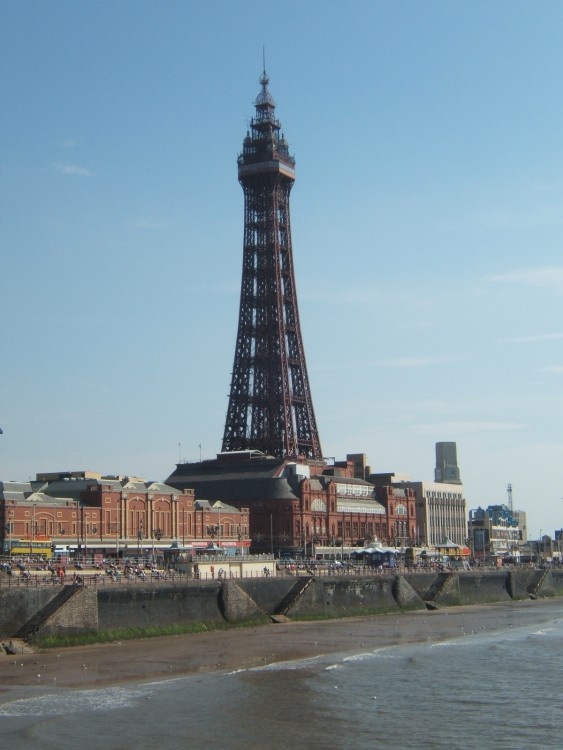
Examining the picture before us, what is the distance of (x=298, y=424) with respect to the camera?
149750 mm

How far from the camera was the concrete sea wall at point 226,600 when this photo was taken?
49250 mm

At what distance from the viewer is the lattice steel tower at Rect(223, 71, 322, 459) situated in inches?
5738

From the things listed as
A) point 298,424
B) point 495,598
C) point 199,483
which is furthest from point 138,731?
point 298,424

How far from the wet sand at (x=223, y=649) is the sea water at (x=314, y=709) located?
1963mm

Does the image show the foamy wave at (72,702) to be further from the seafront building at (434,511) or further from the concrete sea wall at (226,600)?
the seafront building at (434,511)

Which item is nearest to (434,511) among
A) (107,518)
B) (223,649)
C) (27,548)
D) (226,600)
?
(107,518)

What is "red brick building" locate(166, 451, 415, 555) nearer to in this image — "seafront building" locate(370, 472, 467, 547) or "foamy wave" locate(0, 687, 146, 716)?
"seafront building" locate(370, 472, 467, 547)

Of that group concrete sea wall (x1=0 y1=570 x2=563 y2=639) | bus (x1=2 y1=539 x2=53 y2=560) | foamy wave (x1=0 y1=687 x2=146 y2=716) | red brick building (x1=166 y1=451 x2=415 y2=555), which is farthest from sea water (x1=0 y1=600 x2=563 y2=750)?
red brick building (x1=166 y1=451 x2=415 y2=555)

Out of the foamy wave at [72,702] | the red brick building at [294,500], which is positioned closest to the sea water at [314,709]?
the foamy wave at [72,702]

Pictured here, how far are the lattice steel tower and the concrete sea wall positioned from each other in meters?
54.7

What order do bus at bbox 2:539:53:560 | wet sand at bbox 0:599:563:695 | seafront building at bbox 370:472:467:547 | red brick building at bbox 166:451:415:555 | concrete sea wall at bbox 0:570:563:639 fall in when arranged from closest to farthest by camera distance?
wet sand at bbox 0:599:563:695 < concrete sea wall at bbox 0:570:563:639 < bus at bbox 2:539:53:560 < red brick building at bbox 166:451:415:555 < seafront building at bbox 370:472:467:547

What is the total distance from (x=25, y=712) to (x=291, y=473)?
100970 mm

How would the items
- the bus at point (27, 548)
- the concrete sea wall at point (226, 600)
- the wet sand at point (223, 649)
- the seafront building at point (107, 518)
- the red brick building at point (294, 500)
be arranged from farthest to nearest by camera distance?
the red brick building at point (294, 500) < the seafront building at point (107, 518) < the bus at point (27, 548) < the concrete sea wall at point (226, 600) < the wet sand at point (223, 649)

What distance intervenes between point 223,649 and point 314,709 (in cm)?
1544
